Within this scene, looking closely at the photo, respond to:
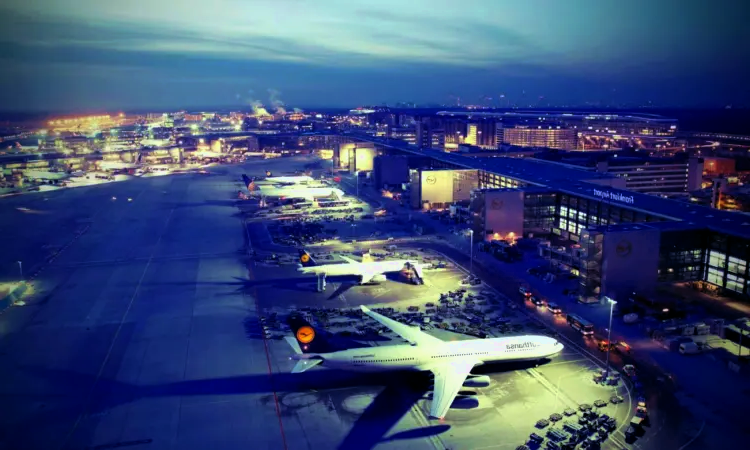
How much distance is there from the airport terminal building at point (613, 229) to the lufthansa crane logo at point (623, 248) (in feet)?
0.38

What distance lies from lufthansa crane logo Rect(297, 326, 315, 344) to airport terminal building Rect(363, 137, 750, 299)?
117 ft

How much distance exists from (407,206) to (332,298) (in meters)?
64.9

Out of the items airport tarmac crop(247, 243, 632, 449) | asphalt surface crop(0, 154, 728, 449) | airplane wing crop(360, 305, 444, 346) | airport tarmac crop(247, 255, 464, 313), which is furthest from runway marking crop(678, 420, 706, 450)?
airport tarmac crop(247, 255, 464, 313)

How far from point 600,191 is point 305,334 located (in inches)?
2344

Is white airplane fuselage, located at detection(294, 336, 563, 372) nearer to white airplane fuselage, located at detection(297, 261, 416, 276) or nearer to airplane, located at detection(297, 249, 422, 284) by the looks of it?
airplane, located at detection(297, 249, 422, 284)

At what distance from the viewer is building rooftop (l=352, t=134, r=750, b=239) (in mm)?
66250

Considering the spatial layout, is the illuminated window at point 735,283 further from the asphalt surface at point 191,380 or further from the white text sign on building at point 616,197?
the asphalt surface at point 191,380

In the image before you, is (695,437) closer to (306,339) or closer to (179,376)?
(306,339)

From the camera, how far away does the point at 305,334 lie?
42125 mm

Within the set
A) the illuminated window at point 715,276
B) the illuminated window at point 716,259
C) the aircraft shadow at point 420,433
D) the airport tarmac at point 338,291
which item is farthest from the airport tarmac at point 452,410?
the illuminated window at point 716,259

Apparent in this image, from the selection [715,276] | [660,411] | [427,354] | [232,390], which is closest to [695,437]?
[660,411]

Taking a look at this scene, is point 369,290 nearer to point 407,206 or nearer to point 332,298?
point 332,298

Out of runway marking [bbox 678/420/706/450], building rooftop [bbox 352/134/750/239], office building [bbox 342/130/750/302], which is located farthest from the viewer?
building rooftop [bbox 352/134/750/239]

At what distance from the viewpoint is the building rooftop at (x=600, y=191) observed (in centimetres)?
6625
